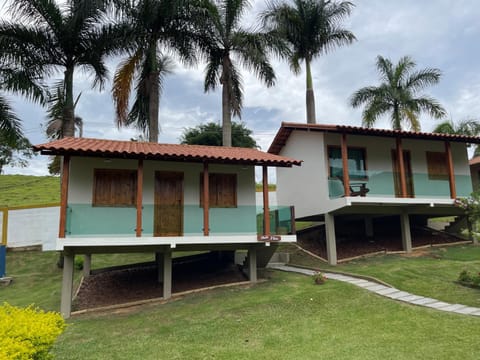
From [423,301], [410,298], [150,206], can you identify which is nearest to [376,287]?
→ [410,298]

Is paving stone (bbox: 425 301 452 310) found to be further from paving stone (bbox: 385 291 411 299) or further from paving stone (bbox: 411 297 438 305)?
paving stone (bbox: 385 291 411 299)

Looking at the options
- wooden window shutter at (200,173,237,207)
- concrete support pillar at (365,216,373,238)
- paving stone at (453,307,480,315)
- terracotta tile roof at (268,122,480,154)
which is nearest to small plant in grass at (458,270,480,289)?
paving stone at (453,307,480,315)

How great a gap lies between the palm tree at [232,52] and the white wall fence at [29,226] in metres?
9.89

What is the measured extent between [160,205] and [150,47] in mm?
8721

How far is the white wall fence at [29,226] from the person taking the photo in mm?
18098

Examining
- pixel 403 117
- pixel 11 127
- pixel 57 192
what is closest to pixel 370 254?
pixel 403 117

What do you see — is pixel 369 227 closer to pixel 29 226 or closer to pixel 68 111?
pixel 68 111

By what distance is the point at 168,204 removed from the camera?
12.4 metres

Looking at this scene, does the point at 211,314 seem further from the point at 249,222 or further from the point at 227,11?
the point at 227,11

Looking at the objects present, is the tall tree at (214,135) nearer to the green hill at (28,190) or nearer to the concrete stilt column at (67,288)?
the green hill at (28,190)

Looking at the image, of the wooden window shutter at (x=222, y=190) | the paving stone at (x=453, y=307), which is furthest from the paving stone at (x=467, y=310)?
the wooden window shutter at (x=222, y=190)

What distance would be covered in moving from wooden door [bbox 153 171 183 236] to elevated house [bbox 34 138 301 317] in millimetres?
32

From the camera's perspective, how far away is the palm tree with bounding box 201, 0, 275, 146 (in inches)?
699

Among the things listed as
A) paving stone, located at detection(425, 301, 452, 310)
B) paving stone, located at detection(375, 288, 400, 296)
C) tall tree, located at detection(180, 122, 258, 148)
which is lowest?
paving stone, located at detection(425, 301, 452, 310)
